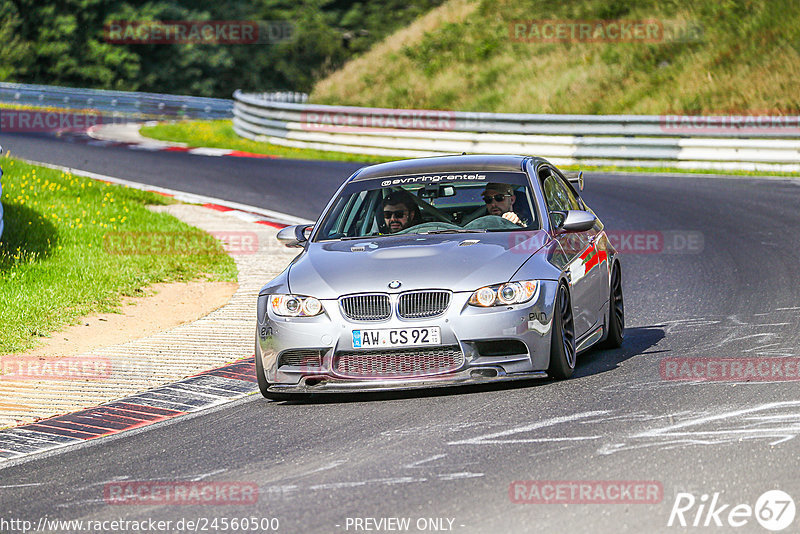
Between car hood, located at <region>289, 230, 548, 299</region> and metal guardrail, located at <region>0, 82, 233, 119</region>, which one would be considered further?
metal guardrail, located at <region>0, 82, 233, 119</region>

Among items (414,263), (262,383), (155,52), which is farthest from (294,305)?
(155,52)

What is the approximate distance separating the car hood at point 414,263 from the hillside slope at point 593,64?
20.1m

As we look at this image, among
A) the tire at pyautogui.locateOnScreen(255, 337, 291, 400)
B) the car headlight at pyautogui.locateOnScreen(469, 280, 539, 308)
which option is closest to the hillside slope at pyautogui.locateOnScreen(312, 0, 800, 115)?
the car headlight at pyautogui.locateOnScreen(469, 280, 539, 308)

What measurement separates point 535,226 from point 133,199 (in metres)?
12.1

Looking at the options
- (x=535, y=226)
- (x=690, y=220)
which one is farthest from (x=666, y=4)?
(x=535, y=226)

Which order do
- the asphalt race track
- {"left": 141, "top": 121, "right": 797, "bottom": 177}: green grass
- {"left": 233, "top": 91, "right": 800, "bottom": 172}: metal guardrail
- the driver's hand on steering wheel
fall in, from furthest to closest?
{"left": 141, "top": 121, "right": 797, "bottom": 177}: green grass
{"left": 233, "top": 91, "right": 800, "bottom": 172}: metal guardrail
the driver's hand on steering wheel
the asphalt race track

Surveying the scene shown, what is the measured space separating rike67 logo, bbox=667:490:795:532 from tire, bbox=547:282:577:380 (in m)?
2.59

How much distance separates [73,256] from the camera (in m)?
14.4

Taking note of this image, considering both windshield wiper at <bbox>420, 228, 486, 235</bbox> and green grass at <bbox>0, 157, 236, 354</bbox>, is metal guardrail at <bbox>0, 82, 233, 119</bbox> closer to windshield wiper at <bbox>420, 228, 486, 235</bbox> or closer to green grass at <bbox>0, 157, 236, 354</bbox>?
green grass at <bbox>0, 157, 236, 354</bbox>

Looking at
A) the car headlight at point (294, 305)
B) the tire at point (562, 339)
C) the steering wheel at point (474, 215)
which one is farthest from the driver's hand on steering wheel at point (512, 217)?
the car headlight at point (294, 305)

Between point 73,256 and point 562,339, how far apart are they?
7904mm

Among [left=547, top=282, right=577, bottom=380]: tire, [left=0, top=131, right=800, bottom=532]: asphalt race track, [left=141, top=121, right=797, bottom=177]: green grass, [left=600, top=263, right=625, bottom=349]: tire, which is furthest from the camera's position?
[left=141, top=121, right=797, bottom=177]: green grass

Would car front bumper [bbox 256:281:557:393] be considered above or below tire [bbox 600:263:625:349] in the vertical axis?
above

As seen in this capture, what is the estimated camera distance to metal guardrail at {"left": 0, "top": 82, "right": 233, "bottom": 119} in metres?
43.2
